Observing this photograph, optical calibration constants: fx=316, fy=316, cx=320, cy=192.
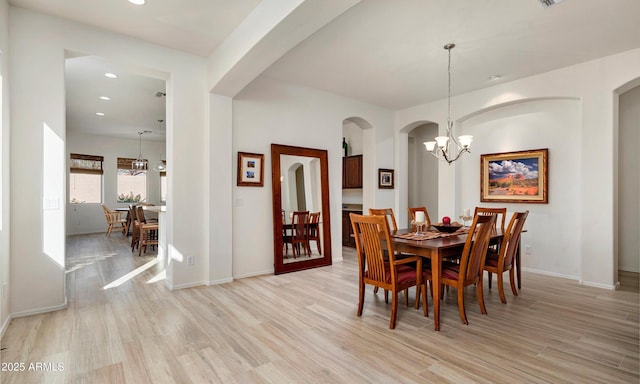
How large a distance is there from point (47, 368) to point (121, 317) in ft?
2.85

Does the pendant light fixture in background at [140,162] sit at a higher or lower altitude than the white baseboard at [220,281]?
higher

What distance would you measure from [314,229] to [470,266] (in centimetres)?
267

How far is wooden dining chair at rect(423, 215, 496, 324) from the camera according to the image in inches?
110

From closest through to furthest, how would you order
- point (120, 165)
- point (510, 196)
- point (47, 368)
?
point (47, 368) < point (510, 196) < point (120, 165)

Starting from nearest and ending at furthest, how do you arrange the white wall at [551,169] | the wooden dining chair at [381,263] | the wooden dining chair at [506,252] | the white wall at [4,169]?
the white wall at [4,169] < the wooden dining chair at [381,263] < the wooden dining chair at [506,252] < the white wall at [551,169]

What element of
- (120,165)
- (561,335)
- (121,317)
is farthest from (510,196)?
(120,165)

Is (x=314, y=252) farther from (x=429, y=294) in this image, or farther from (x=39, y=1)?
(x=39, y=1)

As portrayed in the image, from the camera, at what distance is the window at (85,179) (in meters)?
8.81

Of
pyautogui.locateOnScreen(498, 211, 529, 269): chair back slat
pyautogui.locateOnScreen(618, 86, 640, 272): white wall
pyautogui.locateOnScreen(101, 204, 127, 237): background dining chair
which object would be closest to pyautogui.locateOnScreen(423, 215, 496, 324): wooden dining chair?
pyautogui.locateOnScreen(498, 211, 529, 269): chair back slat

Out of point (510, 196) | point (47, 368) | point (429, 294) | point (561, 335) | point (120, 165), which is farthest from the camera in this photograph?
point (120, 165)

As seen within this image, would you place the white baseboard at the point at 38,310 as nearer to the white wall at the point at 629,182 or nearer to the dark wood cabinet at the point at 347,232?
the dark wood cabinet at the point at 347,232

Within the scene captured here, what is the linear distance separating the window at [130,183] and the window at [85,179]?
1.71ft

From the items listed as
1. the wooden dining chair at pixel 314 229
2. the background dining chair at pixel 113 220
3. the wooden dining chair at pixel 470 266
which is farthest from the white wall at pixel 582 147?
the background dining chair at pixel 113 220

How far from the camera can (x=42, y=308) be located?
309 cm
